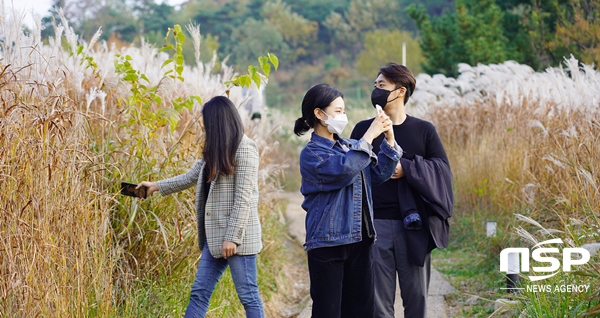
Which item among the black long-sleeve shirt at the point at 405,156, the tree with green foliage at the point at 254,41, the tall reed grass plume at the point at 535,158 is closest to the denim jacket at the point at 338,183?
the black long-sleeve shirt at the point at 405,156

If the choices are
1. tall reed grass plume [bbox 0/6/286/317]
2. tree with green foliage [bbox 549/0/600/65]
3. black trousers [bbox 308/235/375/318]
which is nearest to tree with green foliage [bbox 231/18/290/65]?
tree with green foliage [bbox 549/0/600/65]

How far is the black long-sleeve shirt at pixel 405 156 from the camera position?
2.81m

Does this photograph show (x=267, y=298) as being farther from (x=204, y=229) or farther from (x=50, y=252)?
(x=50, y=252)

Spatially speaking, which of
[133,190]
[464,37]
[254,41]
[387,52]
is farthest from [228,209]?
[254,41]

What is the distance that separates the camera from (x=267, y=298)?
4.36 m

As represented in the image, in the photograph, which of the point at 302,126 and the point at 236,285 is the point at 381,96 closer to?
the point at 302,126

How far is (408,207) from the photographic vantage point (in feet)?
9.04

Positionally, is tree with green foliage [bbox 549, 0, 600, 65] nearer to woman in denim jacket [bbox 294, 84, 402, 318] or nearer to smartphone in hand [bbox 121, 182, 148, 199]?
woman in denim jacket [bbox 294, 84, 402, 318]

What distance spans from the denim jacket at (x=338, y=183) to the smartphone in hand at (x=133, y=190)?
3.08ft

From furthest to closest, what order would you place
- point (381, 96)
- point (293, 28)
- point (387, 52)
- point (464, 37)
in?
1. point (293, 28)
2. point (387, 52)
3. point (464, 37)
4. point (381, 96)

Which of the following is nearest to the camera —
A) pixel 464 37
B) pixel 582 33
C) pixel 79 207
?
pixel 79 207

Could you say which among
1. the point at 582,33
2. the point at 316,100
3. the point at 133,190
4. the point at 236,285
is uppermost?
the point at 582,33

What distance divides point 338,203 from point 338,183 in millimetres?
108

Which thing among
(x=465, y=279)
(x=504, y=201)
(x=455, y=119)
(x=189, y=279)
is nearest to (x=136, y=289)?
(x=189, y=279)
